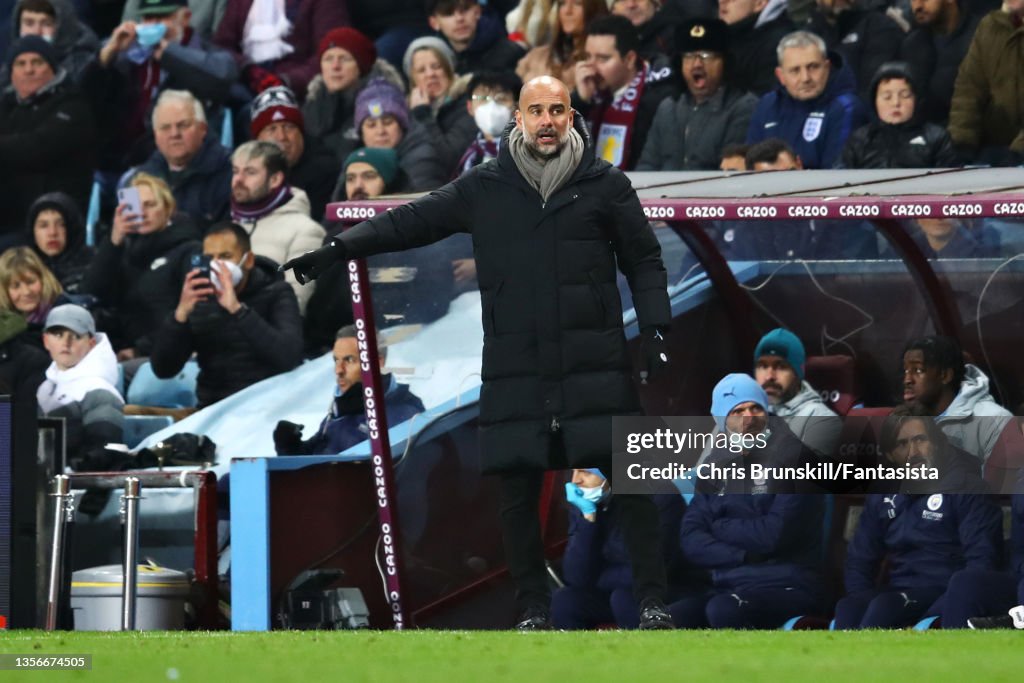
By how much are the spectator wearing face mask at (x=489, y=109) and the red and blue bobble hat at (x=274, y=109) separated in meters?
1.56

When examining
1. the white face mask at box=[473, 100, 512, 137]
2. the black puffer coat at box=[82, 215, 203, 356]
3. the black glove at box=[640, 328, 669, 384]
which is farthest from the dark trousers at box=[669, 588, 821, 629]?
the black puffer coat at box=[82, 215, 203, 356]

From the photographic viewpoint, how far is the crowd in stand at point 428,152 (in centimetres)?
948

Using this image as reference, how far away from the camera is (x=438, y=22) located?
1443cm

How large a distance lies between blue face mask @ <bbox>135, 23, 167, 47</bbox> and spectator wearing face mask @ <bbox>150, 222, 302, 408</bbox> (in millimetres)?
3147

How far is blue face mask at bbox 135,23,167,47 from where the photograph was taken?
49.9ft

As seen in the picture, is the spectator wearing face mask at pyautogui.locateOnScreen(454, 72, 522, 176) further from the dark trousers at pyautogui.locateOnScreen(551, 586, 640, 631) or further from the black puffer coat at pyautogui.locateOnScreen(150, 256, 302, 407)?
the dark trousers at pyautogui.locateOnScreen(551, 586, 640, 631)

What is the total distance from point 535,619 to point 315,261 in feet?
4.85

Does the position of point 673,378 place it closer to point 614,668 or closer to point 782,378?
point 782,378

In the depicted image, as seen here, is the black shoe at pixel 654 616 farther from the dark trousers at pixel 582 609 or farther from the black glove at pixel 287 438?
the black glove at pixel 287 438

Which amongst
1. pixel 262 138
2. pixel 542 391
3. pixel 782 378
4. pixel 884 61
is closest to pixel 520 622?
pixel 542 391

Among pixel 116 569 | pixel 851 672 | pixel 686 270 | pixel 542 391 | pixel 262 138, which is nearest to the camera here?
pixel 851 672

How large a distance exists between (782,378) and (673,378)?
0.77 metres

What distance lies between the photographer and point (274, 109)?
45.6ft

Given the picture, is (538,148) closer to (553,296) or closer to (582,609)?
(553,296)
